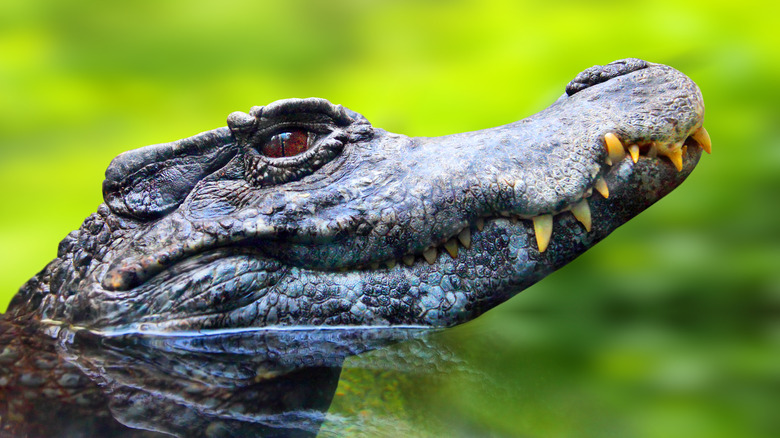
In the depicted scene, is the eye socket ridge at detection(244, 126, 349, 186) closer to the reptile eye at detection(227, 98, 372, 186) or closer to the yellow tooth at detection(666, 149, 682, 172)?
the reptile eye at detection(227, 98, 372, 186)

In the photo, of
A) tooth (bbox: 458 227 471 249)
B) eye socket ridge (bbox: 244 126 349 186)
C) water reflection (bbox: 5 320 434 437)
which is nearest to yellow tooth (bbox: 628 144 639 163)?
tooth (bbox: 458 227 471 249)

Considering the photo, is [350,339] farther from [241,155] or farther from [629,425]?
[629,425]

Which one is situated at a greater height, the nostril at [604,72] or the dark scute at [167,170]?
the nostril at [604,72]

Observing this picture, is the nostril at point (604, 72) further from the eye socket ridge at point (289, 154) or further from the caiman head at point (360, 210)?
the eye socket ridge at point (289, 154)

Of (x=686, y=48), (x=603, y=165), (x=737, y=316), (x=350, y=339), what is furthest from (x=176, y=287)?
(x=686, y=48)

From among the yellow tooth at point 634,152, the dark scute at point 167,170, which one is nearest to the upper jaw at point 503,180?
the yellow tooth at point 634,152

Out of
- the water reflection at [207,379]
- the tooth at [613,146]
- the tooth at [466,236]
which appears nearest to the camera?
the water reflection at [207,379]

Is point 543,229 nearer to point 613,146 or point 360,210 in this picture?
point 613,146

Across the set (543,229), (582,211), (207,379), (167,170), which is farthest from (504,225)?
(167,170)
